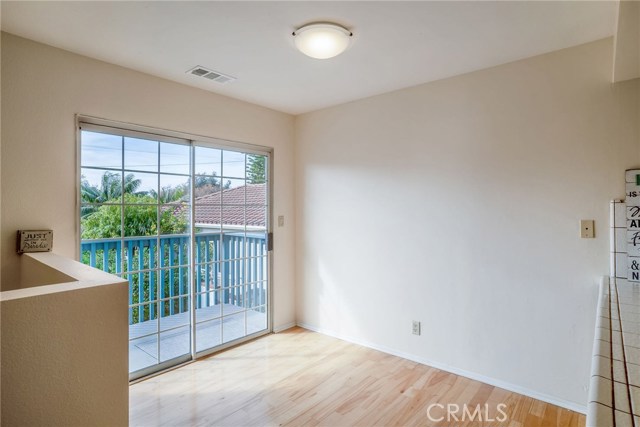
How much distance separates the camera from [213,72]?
2.67 m

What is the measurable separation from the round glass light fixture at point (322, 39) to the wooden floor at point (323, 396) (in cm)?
240

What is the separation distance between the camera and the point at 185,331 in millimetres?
3049

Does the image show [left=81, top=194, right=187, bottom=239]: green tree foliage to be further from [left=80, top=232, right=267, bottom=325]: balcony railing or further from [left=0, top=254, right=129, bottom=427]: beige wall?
[left=0, top=254, right=129, bottom=427]: beige wall

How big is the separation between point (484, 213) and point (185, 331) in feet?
9.14

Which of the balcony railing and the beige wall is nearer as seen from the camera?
the beige wall

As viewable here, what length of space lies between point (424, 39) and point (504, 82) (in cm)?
82

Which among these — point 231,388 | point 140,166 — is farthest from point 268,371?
point 140,166

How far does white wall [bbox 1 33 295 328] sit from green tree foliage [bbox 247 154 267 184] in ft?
2.37

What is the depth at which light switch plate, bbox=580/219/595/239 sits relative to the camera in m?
2.19

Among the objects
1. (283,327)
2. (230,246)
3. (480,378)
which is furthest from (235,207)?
(480,378)

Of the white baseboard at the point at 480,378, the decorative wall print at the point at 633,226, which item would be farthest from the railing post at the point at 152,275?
the decorative wall print at the point at 633,226

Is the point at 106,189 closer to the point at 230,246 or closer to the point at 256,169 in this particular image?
the point at 230,246

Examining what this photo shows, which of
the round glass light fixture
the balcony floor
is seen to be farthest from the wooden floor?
the round glass light fixture

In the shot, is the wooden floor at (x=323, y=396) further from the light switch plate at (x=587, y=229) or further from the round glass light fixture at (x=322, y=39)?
the round glass light fixture at (x=322, y=39)
